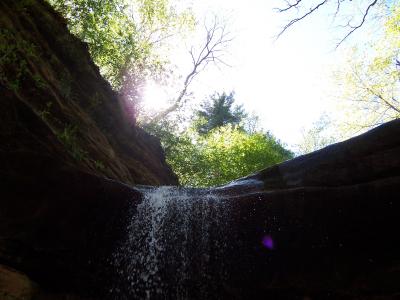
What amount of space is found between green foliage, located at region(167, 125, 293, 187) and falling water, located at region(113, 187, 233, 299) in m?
13.8

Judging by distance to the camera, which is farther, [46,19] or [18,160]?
[46,19]

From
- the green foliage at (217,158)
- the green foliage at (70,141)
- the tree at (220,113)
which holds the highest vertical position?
the tree at (220,113)

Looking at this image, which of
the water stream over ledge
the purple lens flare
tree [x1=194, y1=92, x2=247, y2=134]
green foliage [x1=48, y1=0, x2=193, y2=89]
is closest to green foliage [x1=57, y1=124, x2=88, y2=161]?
the water stream over ledge

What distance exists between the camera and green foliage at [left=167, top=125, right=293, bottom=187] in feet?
72.4

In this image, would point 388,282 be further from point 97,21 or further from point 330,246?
point 97,21

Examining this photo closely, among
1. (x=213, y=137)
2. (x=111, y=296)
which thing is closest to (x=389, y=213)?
(x=111, y=296)

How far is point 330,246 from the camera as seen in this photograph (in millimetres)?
6812

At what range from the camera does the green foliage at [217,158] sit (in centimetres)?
2206

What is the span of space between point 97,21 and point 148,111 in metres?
7.01

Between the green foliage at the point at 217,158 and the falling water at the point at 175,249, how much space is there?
13.8 metres

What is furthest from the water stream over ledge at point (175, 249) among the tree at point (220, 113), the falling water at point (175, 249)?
the tree at point (220, 113)

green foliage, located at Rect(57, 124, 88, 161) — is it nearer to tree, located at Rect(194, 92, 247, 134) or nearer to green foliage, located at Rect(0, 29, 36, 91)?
green foliage, located at Rect(0, 29, 36, 91)

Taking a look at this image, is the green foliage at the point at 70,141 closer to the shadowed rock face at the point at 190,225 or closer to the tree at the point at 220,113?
the shadowed rock face at the point at 190,225

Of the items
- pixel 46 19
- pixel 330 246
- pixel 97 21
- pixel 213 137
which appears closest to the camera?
pixel 330 246
